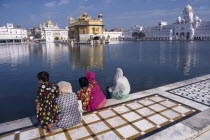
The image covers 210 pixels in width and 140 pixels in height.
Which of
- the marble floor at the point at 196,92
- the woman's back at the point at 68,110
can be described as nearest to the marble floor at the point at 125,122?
the woman's back at the point at 68,110

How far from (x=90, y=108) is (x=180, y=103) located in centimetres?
263

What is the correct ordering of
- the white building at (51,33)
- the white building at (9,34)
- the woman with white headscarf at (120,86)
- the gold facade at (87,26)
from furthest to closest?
1. the white building at (51,33)
2. the white building at (9,34)
3. the gold facade at (87,26)
4. the woman with white headscarf at (120,86)

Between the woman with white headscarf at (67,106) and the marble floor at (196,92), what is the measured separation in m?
3.69

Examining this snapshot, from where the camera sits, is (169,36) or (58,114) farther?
(169,36)

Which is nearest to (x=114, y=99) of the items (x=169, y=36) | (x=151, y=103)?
(x=151, y=103)

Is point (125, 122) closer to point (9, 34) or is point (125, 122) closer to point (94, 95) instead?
point (94, 95)

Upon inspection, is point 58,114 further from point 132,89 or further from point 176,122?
point 132,89

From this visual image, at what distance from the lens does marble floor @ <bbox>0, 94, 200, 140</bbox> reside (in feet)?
10.5

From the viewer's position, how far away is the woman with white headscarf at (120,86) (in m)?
4.54

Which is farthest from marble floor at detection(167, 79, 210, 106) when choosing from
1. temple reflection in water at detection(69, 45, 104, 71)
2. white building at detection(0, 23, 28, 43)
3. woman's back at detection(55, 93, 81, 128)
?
white building at detection(0, 23, 28, 43)

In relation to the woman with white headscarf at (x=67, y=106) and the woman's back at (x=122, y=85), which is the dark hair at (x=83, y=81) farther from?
the woman's back at (x=122, y=85)

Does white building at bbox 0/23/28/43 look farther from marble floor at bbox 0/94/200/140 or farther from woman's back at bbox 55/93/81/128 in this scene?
woman's back at bbox 55/93/81/128

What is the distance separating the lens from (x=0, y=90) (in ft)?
23.9

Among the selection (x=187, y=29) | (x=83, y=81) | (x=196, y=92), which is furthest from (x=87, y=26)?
(x=187, y=29)
